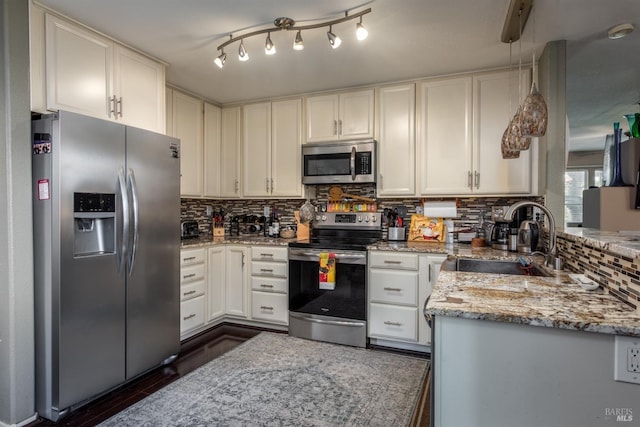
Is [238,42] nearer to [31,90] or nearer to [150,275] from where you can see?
[31,90]

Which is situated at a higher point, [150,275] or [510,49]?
[510,49]

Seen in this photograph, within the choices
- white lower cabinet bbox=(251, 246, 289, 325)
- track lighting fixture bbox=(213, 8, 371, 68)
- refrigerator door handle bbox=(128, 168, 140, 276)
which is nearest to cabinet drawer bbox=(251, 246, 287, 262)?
white lower cabinet bbox=(251, 246, 289, 325)

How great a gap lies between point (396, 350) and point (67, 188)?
257cm

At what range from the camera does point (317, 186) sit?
3775 mm

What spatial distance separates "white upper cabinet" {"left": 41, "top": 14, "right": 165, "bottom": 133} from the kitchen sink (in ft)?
7.81

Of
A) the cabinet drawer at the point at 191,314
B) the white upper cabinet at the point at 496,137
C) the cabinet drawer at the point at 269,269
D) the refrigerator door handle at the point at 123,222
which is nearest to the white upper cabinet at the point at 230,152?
the cabinet drawer at the point at 269,269

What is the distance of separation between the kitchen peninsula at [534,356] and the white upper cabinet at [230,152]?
3027 millimetres

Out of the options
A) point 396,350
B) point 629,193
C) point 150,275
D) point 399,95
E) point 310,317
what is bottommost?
point 396,350

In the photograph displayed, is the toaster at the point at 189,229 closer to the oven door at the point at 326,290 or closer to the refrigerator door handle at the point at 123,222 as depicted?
the oven door at the point at 326,290

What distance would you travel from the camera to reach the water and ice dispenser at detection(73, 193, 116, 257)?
6.58 ft

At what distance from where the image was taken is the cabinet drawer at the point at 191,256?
2.95 metres

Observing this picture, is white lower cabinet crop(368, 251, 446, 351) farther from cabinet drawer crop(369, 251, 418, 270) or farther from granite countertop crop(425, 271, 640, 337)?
granite countertop crop(425, 271, 640, 337)

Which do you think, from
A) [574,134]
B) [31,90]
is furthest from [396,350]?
[574,134]

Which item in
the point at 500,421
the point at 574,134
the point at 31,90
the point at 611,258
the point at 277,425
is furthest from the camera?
the point at 574,134
